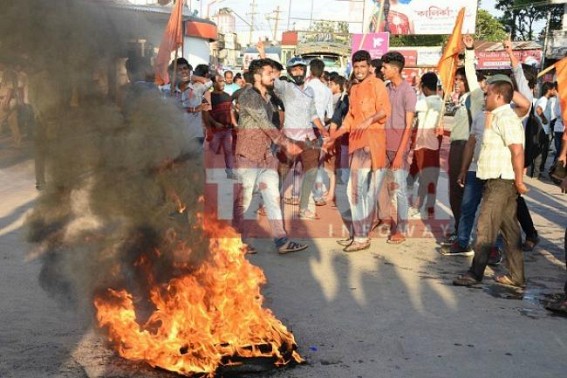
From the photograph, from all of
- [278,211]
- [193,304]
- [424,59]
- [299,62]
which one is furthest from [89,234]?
[424,59]

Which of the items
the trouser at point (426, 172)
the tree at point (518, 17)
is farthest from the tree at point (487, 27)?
the trouser at point (426, 172)

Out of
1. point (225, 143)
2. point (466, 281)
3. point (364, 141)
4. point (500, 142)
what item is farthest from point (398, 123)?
point (225, 143)

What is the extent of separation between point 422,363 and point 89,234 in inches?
87.2

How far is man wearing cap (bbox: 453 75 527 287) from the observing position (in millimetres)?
4852

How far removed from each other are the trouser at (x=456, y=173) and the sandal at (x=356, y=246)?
1.04m

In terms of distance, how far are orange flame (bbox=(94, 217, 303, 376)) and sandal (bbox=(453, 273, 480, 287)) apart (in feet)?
6.91

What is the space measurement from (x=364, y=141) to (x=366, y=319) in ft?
7.71

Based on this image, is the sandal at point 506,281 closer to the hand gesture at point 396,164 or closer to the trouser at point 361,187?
the trouser at point 361,187

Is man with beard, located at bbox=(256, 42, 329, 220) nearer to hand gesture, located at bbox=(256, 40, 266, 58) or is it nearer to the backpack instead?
hand gesture, located at bbox=(256, 40, 266, 58)

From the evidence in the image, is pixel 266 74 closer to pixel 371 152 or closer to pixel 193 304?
pixel 371 152

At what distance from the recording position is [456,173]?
6.27 m

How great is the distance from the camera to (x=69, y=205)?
3686mm

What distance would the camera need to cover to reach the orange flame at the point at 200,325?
329cm

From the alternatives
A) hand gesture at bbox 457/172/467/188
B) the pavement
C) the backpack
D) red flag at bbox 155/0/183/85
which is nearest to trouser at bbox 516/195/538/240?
the pavement
